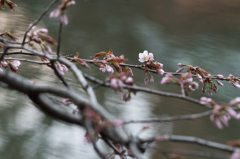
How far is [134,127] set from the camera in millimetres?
1178

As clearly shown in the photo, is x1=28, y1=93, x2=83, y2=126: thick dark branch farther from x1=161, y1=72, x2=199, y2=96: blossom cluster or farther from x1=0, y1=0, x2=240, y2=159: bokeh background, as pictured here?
x1=0, y1=0, x2=240, y2=159: bokeh background

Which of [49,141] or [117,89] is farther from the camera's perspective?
[49,141]

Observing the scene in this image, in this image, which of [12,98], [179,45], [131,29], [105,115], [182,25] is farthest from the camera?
[182,25]

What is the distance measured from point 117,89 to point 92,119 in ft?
0.30

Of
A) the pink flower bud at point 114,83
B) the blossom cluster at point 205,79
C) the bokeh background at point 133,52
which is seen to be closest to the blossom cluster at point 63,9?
the pink flower bud at point 114,83

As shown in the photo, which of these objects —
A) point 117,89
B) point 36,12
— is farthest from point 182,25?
point 117,89

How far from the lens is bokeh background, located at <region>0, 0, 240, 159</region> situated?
1135 mm

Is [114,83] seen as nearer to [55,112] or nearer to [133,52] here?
[55,112]

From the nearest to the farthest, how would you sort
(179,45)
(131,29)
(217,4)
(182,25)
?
(179,45), (131,29), (182,25), (217,4)

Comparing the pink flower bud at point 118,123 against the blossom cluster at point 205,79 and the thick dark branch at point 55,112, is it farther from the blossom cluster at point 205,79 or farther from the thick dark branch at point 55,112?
the blossom cluster at point 205,79

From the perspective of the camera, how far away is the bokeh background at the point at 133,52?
1135mm

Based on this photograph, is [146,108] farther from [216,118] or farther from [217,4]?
[217,4]

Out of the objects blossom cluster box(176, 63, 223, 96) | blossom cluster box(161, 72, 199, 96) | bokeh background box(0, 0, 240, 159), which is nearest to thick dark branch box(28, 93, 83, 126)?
blossom cluster box(161, 72, 199, 96)

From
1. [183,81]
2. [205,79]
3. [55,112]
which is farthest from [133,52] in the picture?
[55,112]
